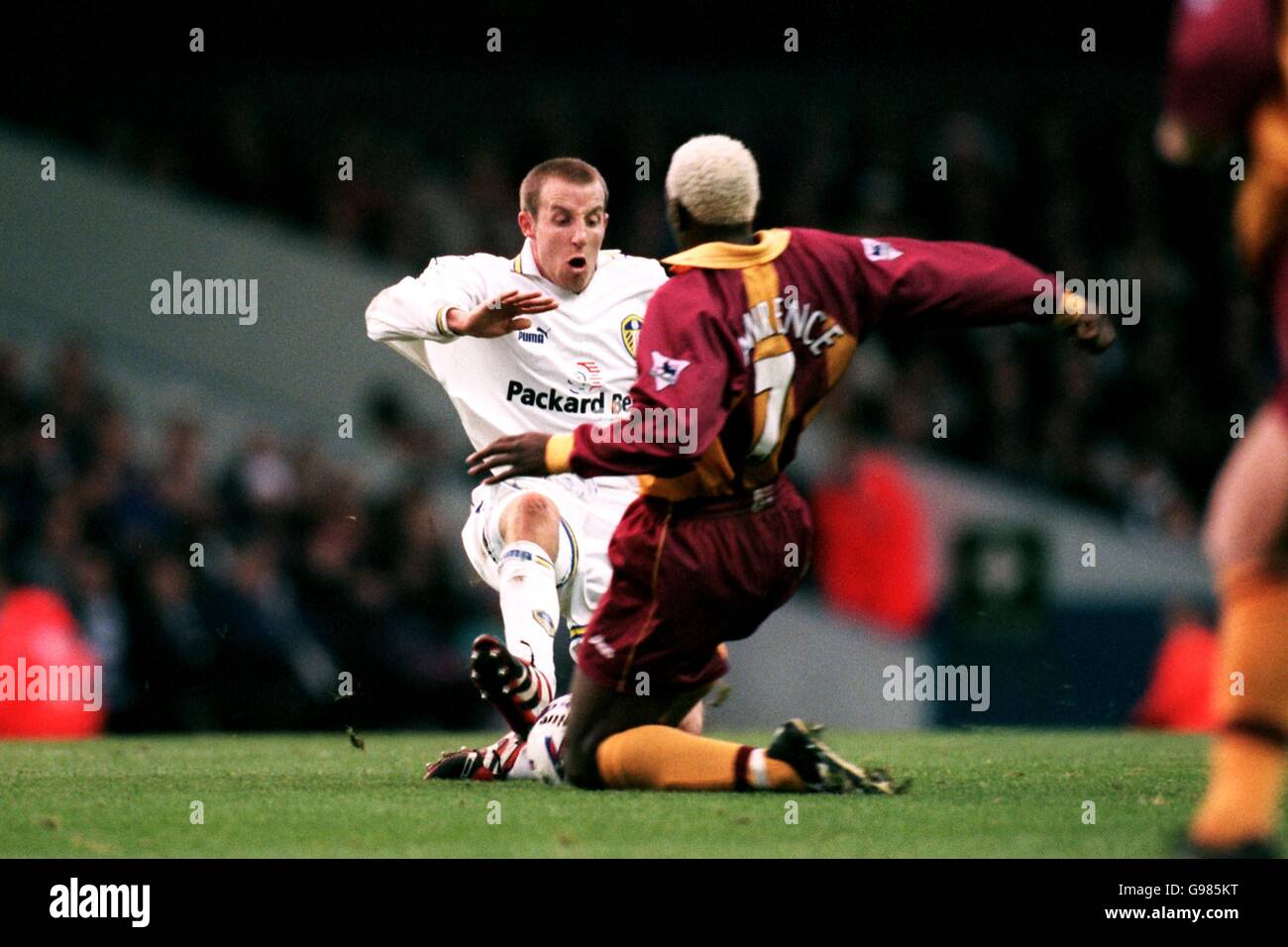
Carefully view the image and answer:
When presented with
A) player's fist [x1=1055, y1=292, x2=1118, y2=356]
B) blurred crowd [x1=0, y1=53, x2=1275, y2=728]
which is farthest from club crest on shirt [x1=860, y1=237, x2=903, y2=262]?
blurred crowd [x1=0, y1=53, x2=1275, y2=728]

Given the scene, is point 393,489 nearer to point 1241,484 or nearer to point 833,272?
point 833,272

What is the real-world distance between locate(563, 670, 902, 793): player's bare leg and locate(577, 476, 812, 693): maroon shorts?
71 mm

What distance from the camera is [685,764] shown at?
6109mm

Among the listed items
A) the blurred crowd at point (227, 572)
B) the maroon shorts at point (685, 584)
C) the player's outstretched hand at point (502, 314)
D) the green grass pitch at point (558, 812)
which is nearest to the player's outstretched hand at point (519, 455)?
the maroon shorts at point (685, 584)

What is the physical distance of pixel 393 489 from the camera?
44.2ft

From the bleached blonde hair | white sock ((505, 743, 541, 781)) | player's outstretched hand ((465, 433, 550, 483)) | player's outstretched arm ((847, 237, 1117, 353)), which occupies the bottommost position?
white sock ((505, 743, 541, 781))

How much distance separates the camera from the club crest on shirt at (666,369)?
5.47m

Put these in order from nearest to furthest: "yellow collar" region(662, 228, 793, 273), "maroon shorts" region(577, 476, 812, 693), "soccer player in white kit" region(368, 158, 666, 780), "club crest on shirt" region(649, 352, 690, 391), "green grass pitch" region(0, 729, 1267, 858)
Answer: "green grass pitch" region(0, 729, 1267, 858), "club crest on shirt" region(649, 352, 690, 391), "yellow collar" region(662, 228, 793, 273), "maroon shorts" region(577, 476, 812, 693), "soccer player in white kit" region(368, 158, 666, 780)

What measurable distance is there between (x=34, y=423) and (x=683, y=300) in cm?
799

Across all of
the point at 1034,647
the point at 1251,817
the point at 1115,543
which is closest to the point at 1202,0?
the point at 1251,817

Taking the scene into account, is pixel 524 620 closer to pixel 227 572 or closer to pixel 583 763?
pixel 583 763

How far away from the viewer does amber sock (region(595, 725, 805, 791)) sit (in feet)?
19.9

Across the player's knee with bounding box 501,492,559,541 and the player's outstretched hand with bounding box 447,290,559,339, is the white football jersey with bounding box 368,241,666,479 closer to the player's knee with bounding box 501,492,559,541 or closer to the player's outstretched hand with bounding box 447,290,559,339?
the player's knee with bounding box 501,492,559,541

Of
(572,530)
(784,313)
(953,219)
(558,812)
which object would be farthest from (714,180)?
(953,219)
